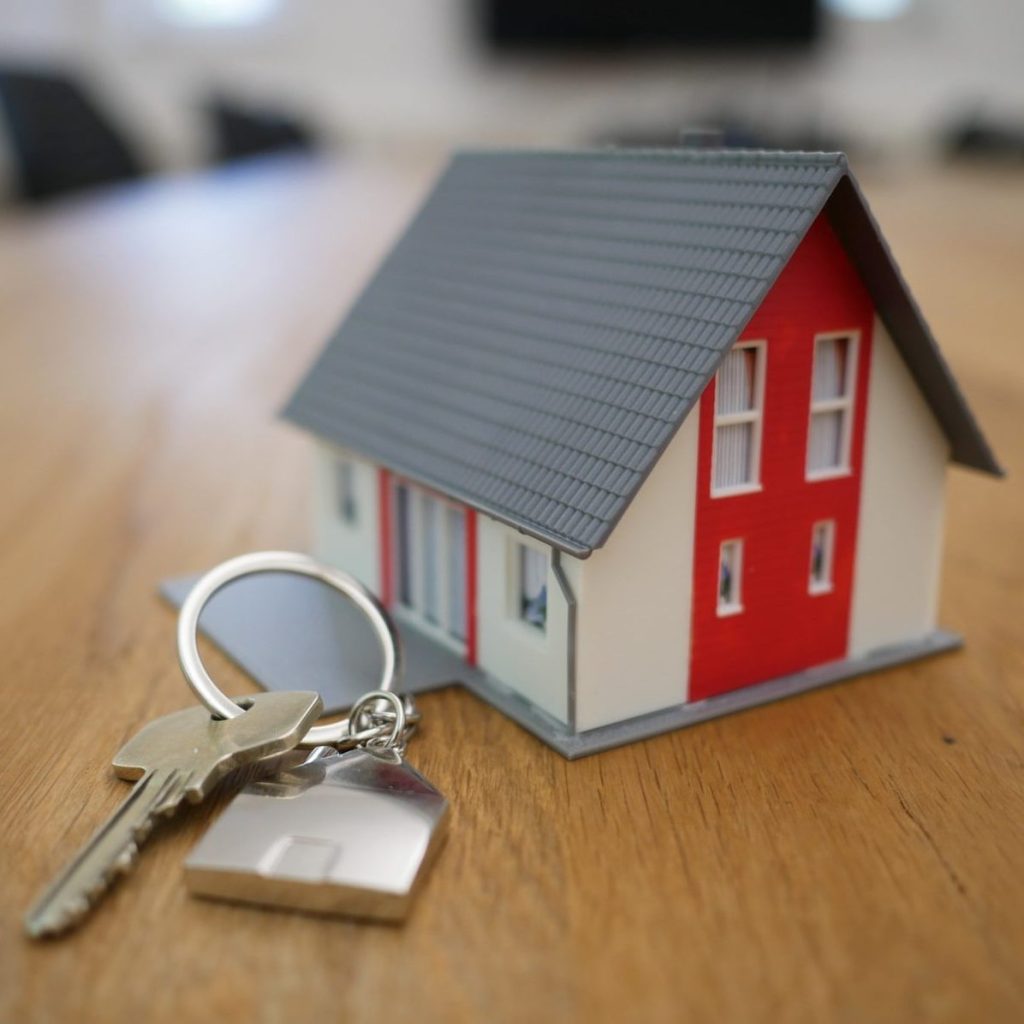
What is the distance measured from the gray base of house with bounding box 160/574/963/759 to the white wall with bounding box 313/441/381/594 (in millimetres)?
61

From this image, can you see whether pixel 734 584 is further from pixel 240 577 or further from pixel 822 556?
pixel 240 577

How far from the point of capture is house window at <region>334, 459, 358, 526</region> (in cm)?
145

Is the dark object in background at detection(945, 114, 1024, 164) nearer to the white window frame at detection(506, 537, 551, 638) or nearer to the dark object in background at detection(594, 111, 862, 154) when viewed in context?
the dark object in background at detection(594, 111, 862, 154)

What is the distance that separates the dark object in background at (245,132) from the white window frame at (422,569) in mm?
5061

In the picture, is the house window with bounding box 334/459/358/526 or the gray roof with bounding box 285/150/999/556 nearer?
the gray roof with bounding box 285/150/999/556

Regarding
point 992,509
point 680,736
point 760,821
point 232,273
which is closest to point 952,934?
point 760,821

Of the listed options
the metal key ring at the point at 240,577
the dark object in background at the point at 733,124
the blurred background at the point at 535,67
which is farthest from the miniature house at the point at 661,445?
the blurred background at the point at 535,67

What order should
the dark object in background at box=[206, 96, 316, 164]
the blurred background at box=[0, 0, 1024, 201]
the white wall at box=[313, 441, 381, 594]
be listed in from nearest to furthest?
the white wall at box=[313, 441, 381, 594] → the dark object in background at box=[206, 96, 316, 164] → the blurred background at box=[0, 0, 1024, 201]

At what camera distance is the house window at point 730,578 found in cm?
114

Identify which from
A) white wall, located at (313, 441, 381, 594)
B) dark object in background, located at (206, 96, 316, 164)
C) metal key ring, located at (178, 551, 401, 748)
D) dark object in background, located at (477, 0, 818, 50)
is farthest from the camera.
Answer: dark object in background, located at (477, 0, 818, 50)

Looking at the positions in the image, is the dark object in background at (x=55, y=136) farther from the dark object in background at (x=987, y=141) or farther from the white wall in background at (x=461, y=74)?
the dark object in background at (x=987, y=141)

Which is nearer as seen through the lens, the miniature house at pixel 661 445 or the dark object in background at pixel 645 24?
the miniature house at pixel 661 445

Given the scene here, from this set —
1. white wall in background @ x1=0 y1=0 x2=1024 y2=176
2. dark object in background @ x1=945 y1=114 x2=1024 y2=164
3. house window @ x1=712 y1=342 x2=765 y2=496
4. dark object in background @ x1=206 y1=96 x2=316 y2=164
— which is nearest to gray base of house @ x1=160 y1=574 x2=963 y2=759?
house window @ x1=712 y1=342 x2=765 y2=496

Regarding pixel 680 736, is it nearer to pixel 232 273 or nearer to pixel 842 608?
pixel 842 608
